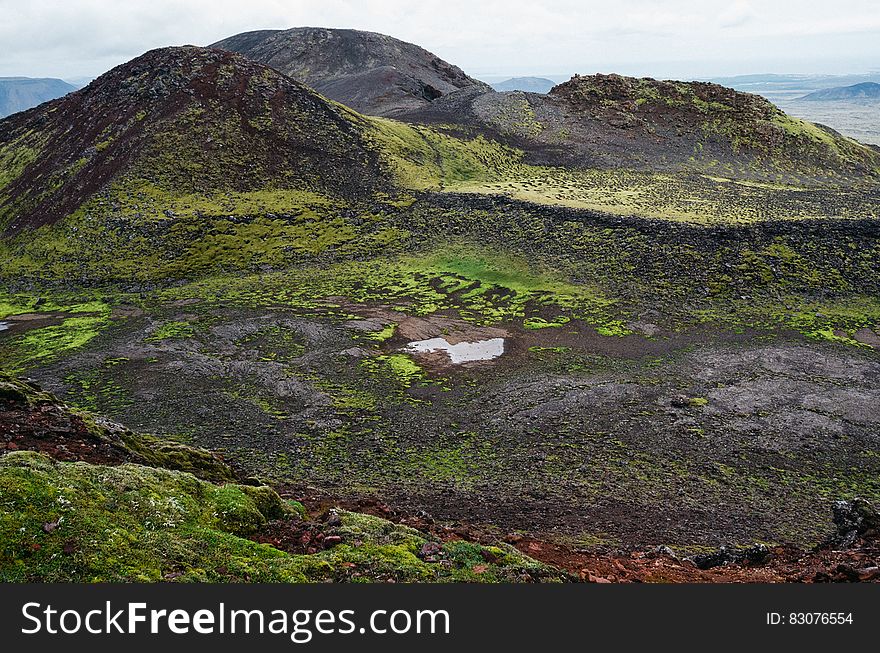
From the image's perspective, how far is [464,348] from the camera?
4706cm

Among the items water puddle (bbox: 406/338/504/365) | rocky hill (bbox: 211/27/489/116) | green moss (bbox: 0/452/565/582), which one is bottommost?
water puddle (bbox: 406/338/504/365)

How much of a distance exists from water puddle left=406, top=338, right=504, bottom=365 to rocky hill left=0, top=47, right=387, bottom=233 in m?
41.2

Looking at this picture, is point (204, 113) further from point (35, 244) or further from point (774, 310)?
point (774, 310)

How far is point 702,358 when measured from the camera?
43438 mm

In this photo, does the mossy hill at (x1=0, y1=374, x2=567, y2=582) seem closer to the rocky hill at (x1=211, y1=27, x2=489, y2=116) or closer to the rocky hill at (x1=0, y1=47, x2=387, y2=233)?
the rocky hill at (x1=0, y1=47, x2=387, y2=233)

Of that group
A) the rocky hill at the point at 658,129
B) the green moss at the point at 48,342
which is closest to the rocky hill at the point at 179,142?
the green moss at the point at 48,342

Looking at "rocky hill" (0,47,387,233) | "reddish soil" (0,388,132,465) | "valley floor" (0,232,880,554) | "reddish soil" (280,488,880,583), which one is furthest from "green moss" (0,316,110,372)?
"reddish soil" (280,488,880,583)

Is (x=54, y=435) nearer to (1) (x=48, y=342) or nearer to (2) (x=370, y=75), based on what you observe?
(1) (x=48, y=342)

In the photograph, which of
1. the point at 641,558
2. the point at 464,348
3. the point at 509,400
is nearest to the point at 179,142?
the point at 464,348

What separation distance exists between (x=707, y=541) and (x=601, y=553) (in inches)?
195

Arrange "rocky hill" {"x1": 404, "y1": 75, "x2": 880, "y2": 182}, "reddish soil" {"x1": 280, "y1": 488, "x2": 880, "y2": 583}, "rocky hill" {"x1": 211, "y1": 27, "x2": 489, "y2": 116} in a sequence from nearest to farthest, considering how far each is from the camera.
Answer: "reddish soil" {"x1": 280, "y1": 488, "x2": 880, "y2": 583} → "rocky hill" {"x1": 404, "y1": 75, "x2": 880, "y2": 182} → "rocky hill" {"x1": 211, "y1": 27, "x2": 489, "y2": 116}

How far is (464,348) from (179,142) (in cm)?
6056

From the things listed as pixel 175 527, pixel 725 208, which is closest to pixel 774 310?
pixel 725 208

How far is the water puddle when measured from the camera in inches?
1785
